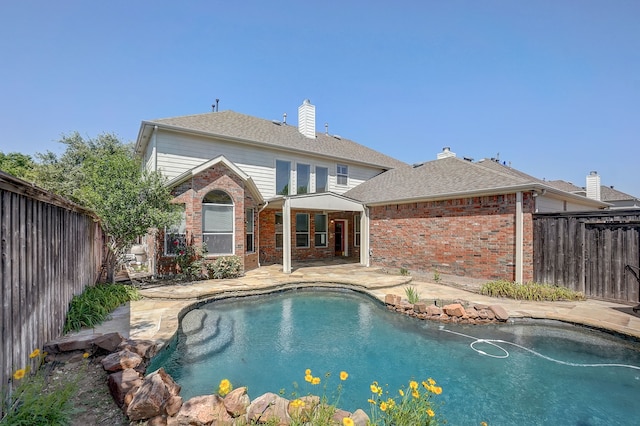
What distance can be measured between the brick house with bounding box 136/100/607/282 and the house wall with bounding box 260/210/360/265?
57 mm

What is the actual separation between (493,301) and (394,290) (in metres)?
2.81

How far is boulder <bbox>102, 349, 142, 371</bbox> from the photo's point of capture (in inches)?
153

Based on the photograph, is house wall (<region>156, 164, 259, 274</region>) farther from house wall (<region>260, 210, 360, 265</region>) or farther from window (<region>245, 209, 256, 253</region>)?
house wall (<region>260, 210, 360, 265</region>)

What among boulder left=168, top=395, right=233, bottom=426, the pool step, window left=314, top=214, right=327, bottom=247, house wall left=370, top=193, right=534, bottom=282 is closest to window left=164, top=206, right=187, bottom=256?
the pool step

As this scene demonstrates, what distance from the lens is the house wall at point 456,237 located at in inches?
371

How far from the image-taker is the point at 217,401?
129 inches

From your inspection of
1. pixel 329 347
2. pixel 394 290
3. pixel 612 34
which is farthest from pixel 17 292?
pixel 612 34

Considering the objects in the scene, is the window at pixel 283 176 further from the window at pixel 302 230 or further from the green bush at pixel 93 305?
the green bush at pixel 93 305

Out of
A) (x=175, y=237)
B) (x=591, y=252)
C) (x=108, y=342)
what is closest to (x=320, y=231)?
(x=175, y=237)

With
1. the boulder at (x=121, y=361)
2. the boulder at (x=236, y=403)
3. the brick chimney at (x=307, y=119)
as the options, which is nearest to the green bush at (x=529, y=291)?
the boulder at (x=236, y=403)

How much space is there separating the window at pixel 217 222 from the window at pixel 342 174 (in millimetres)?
7396

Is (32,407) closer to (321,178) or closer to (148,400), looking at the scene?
(148,400)

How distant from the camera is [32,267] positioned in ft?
12.6

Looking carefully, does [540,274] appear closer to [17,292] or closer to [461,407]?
[461,407]
